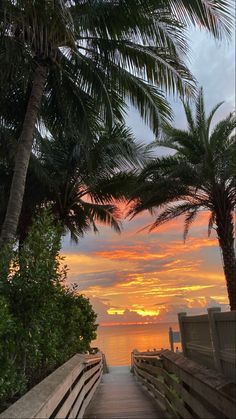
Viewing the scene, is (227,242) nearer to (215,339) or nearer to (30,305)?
(215,339)

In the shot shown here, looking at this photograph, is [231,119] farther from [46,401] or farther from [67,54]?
[46,401]

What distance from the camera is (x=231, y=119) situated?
1645 cm

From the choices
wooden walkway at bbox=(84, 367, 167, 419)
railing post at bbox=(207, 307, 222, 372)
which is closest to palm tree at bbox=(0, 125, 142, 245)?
wooden walkway at bbox=(84, 367, 167, 419)

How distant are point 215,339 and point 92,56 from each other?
327 inches

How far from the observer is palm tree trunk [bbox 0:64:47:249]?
8.38 metres

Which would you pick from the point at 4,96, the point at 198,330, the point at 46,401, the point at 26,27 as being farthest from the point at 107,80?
the point at 46,401

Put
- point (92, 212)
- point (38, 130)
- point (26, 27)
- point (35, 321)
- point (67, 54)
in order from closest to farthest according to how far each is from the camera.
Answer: point (35, 321) < point (26, 27) < point (67, 54) < point (38, 130) < point (92, 212)

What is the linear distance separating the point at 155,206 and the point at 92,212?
6.13 m

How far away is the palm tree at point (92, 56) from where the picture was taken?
862cm

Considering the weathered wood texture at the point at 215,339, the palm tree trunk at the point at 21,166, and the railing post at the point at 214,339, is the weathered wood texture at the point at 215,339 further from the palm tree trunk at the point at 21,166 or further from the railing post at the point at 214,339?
the palm tree trunk at the point at 21,166

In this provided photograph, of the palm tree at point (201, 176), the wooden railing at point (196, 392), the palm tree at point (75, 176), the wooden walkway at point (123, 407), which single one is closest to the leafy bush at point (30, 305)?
the wooden walkway at point (123, 407)

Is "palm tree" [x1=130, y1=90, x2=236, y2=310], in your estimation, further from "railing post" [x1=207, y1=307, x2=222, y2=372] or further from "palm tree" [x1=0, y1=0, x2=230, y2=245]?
"railing post" [x1=207, y1=307, x2=222, y2=372]

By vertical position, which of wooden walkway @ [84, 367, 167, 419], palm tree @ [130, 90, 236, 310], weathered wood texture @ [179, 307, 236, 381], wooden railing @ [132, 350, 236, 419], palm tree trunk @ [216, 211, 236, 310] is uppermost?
palm tree @ [130, 90, 236, 310]

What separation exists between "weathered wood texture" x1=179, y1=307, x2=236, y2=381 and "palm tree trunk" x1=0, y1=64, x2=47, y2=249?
140 inches
